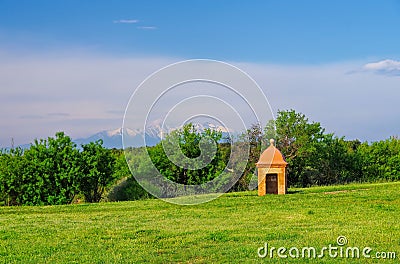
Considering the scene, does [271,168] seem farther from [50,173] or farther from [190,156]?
[50,173]

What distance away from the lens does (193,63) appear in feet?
52.4

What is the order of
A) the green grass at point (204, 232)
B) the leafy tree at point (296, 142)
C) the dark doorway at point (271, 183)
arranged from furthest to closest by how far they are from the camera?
A: 1. the leafy tree at point (296, 142)
2. the dark doorway at point (271, 183)
3. the green grass at point (204, 232)

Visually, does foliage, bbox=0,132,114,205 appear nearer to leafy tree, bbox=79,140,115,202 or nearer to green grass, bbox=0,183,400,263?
leafy tree, bbox=79,140,115,202

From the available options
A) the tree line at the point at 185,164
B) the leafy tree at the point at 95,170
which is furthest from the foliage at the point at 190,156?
the leafy tree at the point at 95,170

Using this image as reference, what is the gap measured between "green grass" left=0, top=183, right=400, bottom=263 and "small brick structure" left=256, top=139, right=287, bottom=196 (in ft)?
7.40

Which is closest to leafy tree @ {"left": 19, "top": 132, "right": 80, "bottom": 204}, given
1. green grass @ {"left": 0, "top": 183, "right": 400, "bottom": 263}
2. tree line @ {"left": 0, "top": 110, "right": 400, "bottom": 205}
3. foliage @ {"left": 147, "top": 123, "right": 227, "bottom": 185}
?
tree line @ {"left": 0, "top": 110, "right": 400, "bottom": 205}

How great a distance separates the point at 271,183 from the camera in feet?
67.7

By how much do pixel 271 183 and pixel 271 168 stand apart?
1.45 m

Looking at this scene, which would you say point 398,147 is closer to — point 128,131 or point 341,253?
point 128,131

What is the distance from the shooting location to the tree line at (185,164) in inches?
815

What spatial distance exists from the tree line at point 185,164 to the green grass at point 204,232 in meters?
3.29

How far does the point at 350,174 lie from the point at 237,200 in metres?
14.7

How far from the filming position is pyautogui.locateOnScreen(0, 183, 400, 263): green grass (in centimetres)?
895

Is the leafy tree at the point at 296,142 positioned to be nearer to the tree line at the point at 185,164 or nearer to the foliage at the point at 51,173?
the tree line at the point at 185,164
